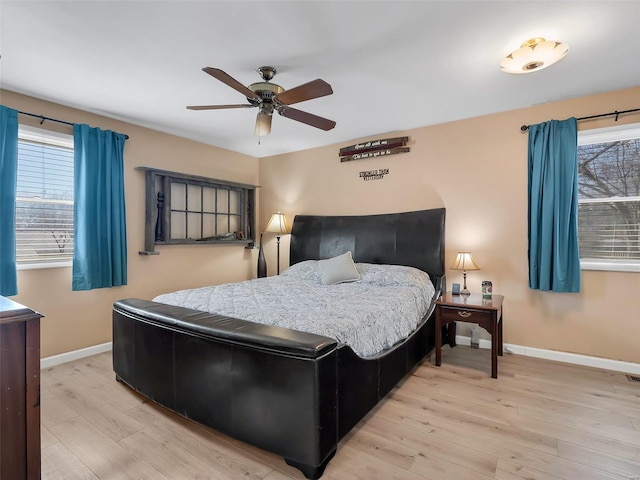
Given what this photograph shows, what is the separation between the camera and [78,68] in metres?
2.52

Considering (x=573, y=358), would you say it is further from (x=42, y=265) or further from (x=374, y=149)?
(x=42, y=265)

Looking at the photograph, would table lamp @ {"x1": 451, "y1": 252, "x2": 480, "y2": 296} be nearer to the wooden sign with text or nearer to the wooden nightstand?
the wooden nightstand

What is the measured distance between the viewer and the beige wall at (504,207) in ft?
9.70

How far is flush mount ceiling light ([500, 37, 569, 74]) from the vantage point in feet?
6.77

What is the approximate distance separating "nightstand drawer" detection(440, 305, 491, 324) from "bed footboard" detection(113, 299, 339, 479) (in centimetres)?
166

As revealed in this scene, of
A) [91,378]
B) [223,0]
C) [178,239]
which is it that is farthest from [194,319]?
[178,239]

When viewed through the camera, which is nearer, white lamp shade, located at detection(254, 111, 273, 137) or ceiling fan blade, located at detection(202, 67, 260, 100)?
ceiling fan blade, located at detection(202, 67, 260, 100)

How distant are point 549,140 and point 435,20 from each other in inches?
75.1

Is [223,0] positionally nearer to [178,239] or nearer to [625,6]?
[625,6]

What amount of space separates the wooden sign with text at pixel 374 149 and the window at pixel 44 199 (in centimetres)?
310

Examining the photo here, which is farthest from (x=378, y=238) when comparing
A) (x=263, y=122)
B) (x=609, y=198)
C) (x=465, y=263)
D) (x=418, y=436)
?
(x=418, y=436)

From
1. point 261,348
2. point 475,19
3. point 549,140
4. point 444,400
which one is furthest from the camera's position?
point 549,140

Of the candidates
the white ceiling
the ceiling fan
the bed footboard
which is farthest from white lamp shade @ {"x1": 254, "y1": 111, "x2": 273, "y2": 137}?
the bed footboard

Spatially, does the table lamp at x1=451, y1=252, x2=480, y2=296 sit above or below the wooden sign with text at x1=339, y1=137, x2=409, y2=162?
below
